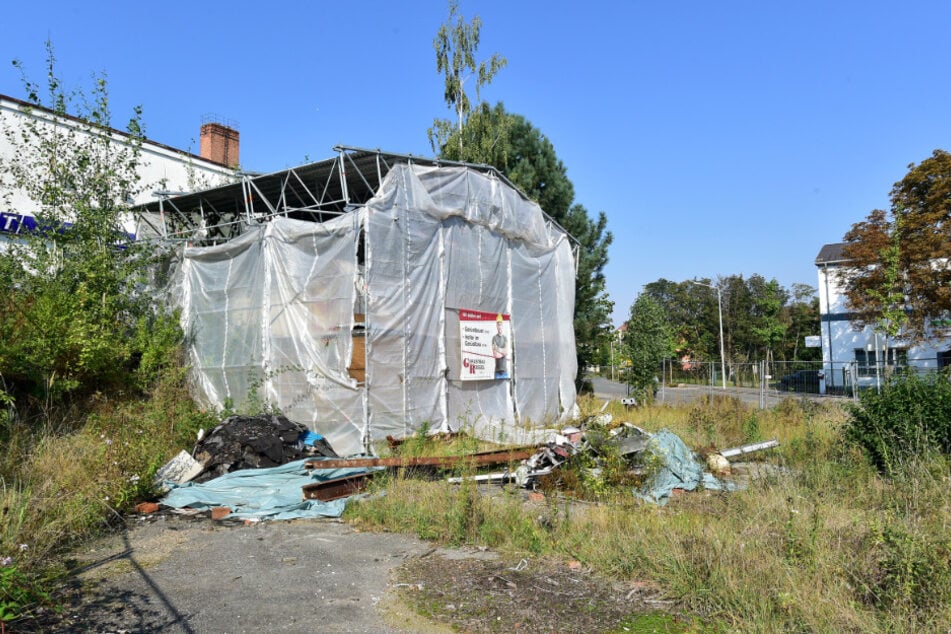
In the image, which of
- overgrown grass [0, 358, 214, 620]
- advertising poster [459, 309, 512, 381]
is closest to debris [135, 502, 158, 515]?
overgrown grass [0, 358, 214, 620]

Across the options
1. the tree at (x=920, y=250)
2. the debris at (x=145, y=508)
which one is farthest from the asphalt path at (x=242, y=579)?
the tree at (x=920, y=250)

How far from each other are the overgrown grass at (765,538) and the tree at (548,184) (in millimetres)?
16851

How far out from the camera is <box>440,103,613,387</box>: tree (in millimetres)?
23922

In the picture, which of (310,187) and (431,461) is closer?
(431,461)

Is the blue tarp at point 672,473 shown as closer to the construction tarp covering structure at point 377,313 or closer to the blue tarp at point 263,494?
the construction tarp covering structure at point 377,313

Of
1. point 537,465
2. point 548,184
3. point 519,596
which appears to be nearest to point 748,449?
point 537,465

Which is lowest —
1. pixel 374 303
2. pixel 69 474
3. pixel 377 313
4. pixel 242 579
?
pixel 242 579

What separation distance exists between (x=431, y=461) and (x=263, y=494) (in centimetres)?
222

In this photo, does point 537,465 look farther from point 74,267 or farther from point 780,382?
point 780,382

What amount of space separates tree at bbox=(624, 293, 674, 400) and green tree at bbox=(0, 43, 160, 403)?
14.8m

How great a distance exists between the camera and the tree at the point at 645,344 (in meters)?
21.2

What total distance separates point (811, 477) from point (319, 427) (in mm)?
7912

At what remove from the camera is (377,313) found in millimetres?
11352

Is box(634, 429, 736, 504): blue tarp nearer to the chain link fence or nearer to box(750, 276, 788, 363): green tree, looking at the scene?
the chain link fence
